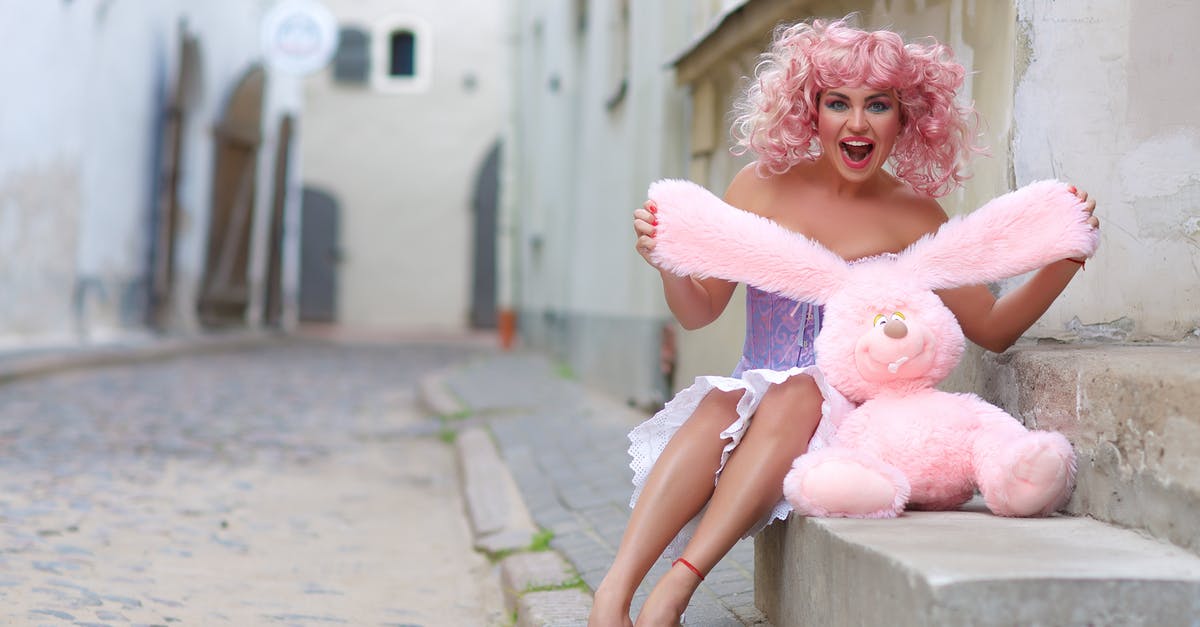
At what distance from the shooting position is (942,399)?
2.58 metres

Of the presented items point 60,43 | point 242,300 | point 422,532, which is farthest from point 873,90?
point 242,300

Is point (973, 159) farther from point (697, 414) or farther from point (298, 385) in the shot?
point (298, 385)

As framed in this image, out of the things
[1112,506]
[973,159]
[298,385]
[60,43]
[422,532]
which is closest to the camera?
[1112,506]

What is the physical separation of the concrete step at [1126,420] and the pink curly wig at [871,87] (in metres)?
0.43

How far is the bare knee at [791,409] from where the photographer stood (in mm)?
2568

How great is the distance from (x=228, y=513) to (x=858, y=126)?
10.0 feet

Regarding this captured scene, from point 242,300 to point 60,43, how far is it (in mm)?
6192

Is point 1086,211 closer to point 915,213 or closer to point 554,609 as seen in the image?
point 915,213

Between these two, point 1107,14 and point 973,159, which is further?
point 973,159

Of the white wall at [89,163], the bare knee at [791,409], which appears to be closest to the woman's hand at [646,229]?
the bare knee at [791,409]

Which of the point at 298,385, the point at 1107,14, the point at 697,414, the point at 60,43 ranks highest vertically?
the point at 60,43

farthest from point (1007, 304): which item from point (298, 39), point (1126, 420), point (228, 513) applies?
point (298, 39)

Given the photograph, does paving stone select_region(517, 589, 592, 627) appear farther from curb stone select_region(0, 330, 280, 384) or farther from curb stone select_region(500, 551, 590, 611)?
curb stone select_region(0, 330, 280, 384)

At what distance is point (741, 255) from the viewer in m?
2.72
